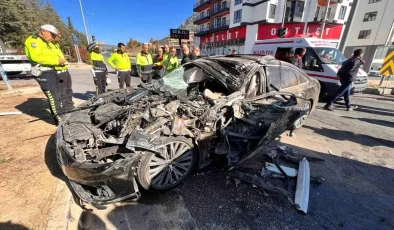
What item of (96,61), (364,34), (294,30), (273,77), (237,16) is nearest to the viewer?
(273,77)

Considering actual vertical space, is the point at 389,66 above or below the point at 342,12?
below

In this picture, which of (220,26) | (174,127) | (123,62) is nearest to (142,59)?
(123,62)

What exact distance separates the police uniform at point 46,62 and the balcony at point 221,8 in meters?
32.3

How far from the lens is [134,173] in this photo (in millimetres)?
1982

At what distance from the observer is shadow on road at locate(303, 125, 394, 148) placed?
374 centimetres

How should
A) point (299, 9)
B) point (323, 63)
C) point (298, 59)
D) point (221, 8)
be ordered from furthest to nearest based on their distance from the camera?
point (221, 8)
point (299, 9)
point (298, 59)
point (323, 63)

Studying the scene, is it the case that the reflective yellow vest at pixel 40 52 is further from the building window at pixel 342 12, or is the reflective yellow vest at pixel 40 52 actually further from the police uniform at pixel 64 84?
the building window at pixel 342 12

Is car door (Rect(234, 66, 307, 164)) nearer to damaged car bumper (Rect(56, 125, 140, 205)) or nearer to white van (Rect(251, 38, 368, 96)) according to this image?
damaged car bumper (Rect(56, 125, 140, 205))

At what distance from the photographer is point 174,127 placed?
229cm

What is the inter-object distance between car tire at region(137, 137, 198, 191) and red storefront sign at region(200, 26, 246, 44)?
29.3 m

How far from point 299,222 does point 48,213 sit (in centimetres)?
261

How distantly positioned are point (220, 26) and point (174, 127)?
3463cm

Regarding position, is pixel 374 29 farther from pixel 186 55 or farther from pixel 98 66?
pixel 98 66

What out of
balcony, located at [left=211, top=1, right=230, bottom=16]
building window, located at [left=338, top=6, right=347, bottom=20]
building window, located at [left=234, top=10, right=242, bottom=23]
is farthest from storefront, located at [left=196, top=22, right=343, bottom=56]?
balcony, located at [left=211, top=1, right=230, bottom=16]
